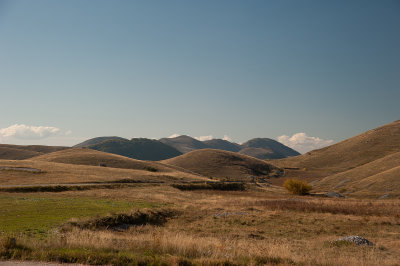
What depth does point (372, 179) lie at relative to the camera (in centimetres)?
7500

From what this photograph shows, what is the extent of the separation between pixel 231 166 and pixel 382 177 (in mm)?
91918

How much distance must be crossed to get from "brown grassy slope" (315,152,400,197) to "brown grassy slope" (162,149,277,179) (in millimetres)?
50886

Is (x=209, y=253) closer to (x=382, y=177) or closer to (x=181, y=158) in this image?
(x=382, y=177)

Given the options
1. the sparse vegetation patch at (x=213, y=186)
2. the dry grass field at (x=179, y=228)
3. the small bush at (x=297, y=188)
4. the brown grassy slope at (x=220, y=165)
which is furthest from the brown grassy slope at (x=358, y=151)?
the dry grass field at (x=179, y=228)

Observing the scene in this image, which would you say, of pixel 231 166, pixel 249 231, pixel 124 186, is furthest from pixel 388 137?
pixel 249 231

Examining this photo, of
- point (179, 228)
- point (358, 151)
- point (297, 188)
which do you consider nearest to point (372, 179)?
point (297, 188)

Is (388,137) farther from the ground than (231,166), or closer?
farther from the ground

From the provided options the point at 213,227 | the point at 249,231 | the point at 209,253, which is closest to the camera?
the point at 209,253

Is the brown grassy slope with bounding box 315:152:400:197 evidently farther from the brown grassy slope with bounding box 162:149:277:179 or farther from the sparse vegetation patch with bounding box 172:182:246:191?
the brown grassy slope with bounding box 162:149:277:179

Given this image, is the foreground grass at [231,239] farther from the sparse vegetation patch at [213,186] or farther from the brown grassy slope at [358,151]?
the brown grassy slope at [358,151]

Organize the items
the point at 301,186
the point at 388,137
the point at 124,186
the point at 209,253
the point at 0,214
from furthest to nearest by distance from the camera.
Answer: the point at 388,137, the point at 301,186, the point at 124,186, the point at 0,214, the point at 209,253

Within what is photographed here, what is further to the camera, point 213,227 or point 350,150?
point 350,150

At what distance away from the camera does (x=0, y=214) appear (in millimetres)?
22297

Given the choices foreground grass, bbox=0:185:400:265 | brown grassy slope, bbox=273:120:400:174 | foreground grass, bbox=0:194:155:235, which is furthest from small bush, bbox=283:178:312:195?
brown grassy slope, bbox=273:120:400:174
